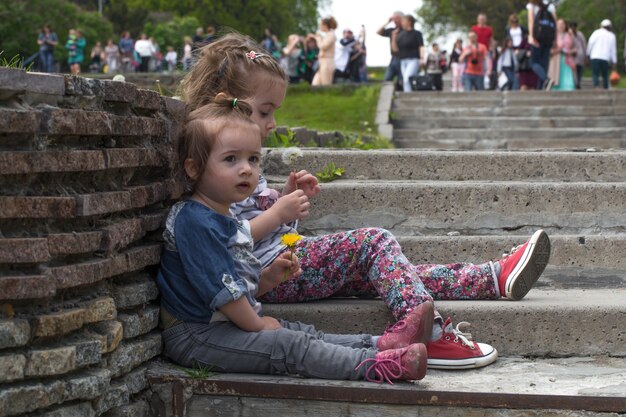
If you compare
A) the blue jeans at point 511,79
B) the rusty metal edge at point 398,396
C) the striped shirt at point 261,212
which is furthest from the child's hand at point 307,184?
the blue jeans at point 511,79

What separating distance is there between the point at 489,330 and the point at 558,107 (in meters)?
12.4

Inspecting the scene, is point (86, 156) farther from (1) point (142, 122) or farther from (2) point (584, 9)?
(2) point (584, 9)

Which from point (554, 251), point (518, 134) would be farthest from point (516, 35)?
point (554, 251)

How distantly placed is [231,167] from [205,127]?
19 cm

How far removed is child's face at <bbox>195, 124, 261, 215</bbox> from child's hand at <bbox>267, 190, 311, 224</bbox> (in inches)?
12.7

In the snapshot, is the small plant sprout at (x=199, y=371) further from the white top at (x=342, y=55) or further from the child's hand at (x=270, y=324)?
the white top at (x=342, y=55)

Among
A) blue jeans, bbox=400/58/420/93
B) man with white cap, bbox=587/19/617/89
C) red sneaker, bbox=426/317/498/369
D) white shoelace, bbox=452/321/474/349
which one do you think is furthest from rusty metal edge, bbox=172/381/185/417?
man with white cap, bbox=587/19/617/89

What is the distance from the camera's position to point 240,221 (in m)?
4.23

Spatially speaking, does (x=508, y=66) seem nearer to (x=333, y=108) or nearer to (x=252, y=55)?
(x=333, y=108)

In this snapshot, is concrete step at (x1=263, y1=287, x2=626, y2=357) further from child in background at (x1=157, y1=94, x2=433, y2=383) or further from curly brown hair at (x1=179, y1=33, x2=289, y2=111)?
curly brown hair at (x1=179, y1=33, x2=289, y2=111)

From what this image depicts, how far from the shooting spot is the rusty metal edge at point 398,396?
3.54 metres

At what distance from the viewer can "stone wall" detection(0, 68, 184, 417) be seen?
10.3 ft

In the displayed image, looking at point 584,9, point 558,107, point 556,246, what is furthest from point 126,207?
point 584,9

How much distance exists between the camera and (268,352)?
3.83m
